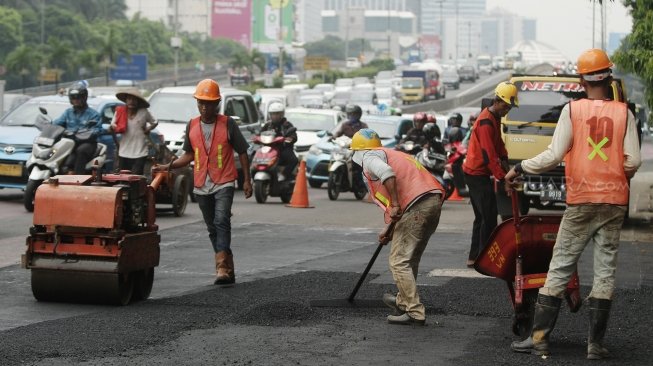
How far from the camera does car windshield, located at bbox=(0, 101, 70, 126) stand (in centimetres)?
2388

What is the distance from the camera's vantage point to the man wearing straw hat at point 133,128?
20141mm

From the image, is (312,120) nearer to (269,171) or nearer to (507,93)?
(269,171)

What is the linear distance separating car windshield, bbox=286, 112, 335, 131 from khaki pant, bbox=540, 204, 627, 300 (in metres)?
26.0

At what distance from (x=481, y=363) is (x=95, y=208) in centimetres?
379

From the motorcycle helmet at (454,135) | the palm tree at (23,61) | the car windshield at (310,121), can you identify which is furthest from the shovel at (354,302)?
the palm tree at (23,61)

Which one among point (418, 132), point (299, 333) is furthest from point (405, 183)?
point (418, 132)

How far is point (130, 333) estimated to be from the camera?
9594 mm

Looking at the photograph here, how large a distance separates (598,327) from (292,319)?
2435 mm

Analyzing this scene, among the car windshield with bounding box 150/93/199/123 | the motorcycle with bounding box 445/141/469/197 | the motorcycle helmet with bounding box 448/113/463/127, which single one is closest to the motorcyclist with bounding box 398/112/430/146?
the motorcycle with bounding box 445/141/469/197

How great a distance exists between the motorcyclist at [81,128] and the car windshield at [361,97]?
59551mm

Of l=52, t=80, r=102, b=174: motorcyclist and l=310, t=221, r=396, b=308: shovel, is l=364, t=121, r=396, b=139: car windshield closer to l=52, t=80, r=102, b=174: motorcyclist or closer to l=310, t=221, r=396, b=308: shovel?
l=52, t=80, r=102, b=174: motorcyclist

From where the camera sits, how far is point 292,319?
10352 mm

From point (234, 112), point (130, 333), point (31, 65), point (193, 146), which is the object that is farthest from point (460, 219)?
point (31, 65)

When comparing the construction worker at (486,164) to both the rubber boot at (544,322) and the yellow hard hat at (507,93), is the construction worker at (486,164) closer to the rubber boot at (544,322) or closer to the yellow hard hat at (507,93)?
the yellow hard hat at (507,93)
